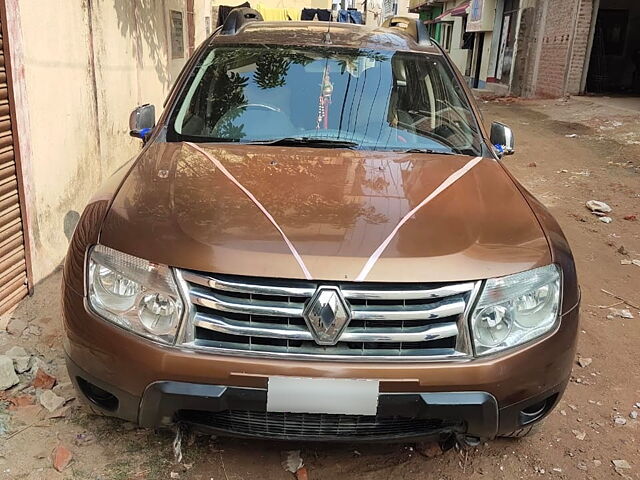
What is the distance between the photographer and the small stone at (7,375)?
2876 millimetres

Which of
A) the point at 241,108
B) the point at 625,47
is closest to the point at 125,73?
the point at 241,108

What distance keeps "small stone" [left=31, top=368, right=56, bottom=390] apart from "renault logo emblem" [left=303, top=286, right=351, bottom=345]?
1665 millimetres

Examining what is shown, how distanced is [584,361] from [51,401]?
2.77 metres

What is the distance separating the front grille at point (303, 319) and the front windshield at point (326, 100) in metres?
1.16

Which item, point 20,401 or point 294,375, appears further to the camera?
point 20,401

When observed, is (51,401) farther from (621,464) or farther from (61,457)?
(621,464)

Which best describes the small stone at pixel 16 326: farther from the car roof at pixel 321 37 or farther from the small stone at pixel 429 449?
the small stone at pixel 429 449

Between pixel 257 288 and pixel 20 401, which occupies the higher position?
pixel 257 288

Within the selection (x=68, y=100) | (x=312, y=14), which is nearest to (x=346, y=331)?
(x=68, y=100)

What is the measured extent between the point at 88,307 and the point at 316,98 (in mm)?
1653

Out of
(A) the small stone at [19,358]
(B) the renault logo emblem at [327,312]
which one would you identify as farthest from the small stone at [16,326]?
(B) the renault logo emblem at [327,312]

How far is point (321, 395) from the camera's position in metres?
1.95

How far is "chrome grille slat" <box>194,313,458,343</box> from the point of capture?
6.43ft

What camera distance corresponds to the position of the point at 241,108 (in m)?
3.16
